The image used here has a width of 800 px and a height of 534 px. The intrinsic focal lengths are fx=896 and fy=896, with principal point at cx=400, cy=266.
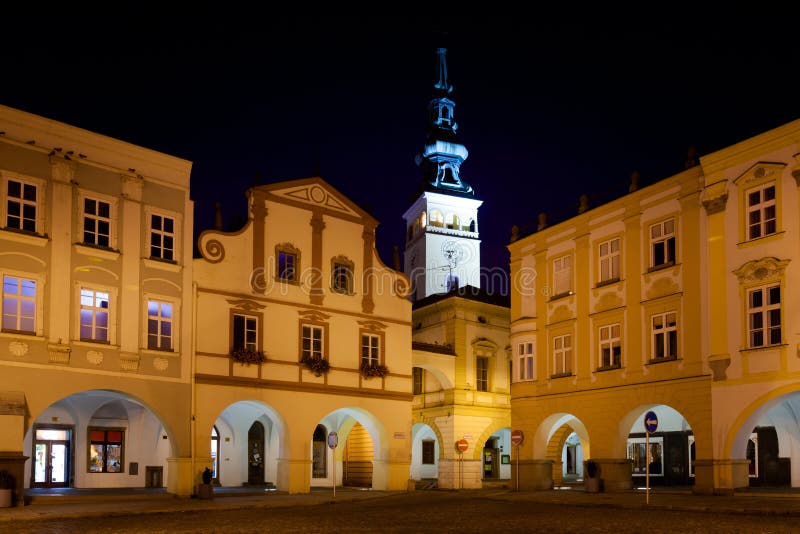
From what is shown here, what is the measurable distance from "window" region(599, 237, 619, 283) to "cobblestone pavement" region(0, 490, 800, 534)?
8490mm

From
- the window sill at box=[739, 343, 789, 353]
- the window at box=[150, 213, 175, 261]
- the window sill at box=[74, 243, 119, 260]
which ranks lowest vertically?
the window sill at box=[739, 343, 789, 353]

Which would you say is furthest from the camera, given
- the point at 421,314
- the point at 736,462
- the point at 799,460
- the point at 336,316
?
the point at 421,314

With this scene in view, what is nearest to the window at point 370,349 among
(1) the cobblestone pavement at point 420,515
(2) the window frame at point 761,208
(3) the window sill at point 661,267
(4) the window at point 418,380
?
(1) the cobblestone pavement at point 420,515

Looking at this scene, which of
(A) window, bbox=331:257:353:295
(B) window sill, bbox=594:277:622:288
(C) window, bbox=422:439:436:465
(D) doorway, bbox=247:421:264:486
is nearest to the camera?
(B) window sill, bbox=594:277:622:288

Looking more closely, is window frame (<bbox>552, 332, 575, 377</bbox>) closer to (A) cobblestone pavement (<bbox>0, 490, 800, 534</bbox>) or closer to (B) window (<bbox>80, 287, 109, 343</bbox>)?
(A) cobblestone pavement (<bbox>0, 490, 800, 534</bbox>)

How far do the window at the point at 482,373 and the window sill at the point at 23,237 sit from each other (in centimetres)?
2515

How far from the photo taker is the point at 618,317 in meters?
33.5

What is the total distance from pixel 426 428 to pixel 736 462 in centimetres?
2367

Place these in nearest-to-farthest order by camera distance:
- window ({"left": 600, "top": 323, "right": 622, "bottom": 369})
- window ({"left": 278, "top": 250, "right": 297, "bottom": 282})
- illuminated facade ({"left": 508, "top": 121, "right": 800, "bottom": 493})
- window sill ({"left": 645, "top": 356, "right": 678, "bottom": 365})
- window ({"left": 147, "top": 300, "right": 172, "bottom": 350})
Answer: illuminated facade ({"left": 508, "top": 121, "right": 800, "bottom": 493}), window ({"left": 147, "top": 300, "right": 172, "bottom": 350}), window sill ({"left": 645, "top": 356, "right": 678, "bottom": 365}), window ({"left": 600, "top": 323, "right": 622, "bottom": 369}), window ({"left": 278, "top": 250, "right": 297, "bottom": 282})

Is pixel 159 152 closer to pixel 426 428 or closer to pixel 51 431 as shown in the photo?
pixel 51 431

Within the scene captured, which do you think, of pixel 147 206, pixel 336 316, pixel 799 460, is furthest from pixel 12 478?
pixel 799 460

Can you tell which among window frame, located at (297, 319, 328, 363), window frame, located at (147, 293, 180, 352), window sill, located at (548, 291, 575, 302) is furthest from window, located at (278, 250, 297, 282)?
window sill, located at (548, 291, 575, 302)

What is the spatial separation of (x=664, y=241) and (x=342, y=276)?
41.0 ft

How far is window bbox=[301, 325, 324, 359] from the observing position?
113 ft
